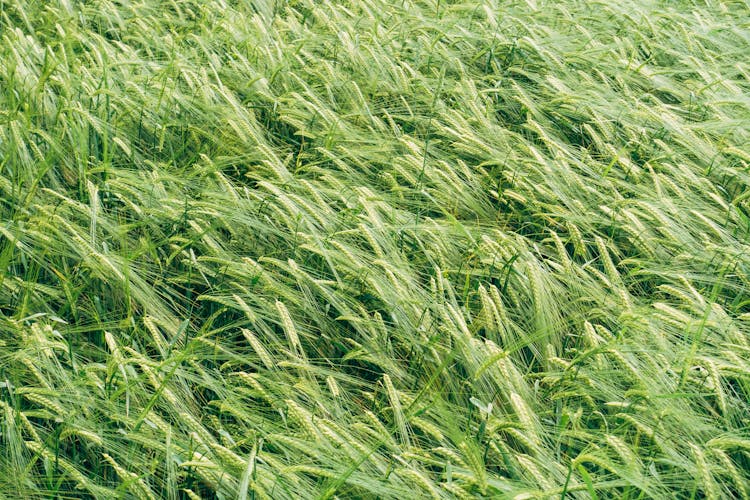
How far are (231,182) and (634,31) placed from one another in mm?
1875

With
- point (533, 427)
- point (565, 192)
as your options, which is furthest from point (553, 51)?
point (533, 427)

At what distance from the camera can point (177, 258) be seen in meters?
2.32

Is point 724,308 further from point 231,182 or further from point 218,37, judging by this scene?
point 218,37

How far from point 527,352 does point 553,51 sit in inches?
63.6

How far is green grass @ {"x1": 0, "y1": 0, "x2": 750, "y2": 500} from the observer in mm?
1686

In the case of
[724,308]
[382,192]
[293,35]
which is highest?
[293,35]

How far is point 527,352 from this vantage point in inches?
82.1

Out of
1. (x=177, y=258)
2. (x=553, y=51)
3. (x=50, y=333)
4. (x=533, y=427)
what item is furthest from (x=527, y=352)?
→ (x=553, y=51)

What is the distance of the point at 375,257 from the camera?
2.25 meters

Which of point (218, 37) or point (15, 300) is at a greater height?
point (218, 37)

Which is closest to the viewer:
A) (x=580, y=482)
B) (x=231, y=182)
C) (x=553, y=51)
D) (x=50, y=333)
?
(x=580, y=482)

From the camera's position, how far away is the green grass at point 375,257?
5.53ft

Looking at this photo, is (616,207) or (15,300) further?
(616,207)

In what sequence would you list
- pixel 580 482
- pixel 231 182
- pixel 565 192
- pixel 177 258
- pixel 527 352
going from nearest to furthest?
pixel 580 482 → pixel 527 352 → pixel 177 258 → pixel 565 192 → pixel 231 182
